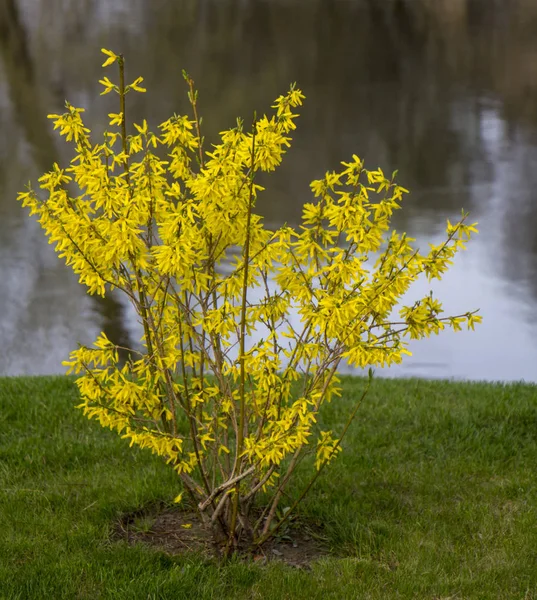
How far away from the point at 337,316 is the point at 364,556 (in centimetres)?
107

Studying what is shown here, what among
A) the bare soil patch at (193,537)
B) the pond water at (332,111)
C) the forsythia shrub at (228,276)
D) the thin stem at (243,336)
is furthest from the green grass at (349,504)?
the pond water at (332,111)

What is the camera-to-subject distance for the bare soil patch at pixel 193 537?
3.56 meters

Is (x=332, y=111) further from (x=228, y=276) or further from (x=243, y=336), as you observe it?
(x=243, y=336)

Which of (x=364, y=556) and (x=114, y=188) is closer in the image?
(x=114, y=188)

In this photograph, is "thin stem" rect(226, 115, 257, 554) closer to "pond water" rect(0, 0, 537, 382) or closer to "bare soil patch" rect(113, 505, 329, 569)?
"bare soil patch" rect(113, 505, 329, 569)

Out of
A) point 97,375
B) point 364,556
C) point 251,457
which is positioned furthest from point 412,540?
point 97,375

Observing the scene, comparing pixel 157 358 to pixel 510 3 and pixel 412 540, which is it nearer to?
pixel 412 540

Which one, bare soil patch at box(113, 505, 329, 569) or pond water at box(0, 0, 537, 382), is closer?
bare soil patch at box(113, 505, 329, 569)

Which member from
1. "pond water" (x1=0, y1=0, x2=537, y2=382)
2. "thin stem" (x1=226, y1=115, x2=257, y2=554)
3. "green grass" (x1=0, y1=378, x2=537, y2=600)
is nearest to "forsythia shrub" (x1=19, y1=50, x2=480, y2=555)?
"thin stem" (x1=226, y1=115, x2=257, y2=554)

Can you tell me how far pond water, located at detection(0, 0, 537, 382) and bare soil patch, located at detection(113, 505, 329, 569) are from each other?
2.64 metres

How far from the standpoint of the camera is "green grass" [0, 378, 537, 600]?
3.28 metres

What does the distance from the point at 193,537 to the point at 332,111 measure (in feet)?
32.0

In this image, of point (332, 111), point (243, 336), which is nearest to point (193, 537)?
point (243, 336)

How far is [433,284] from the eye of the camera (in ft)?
25.8
